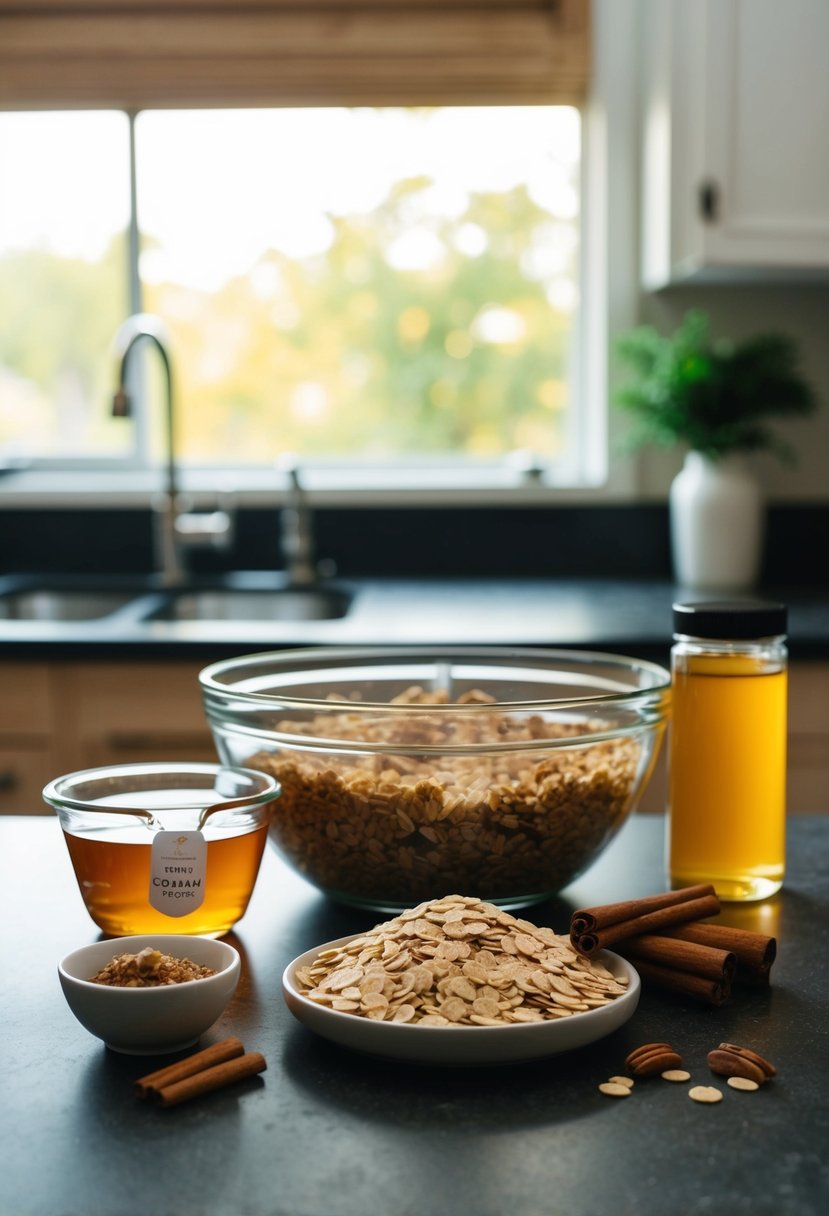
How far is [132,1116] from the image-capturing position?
2.25 ft

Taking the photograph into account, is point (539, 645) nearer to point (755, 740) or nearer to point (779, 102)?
point (755, 740)

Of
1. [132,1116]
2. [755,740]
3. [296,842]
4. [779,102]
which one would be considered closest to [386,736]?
[296,842]

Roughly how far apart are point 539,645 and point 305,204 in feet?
4.77

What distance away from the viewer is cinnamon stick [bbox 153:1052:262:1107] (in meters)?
0.69

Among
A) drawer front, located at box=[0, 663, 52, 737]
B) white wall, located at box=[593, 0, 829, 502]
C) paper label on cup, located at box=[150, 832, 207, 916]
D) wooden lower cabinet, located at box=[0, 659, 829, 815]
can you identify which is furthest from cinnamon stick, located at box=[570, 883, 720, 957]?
white wall, located at box=[593, 0, 829, 502]

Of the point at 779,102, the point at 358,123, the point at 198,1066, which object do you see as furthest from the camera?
the point at 358,123

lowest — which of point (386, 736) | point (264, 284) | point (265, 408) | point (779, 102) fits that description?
point (386, 736)

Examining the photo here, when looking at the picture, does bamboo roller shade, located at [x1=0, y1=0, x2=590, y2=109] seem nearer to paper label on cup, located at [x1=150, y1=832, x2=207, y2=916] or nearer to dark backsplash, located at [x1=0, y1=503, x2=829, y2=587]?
dark backsplash, located at [x1=0, y1=503, x2=829, y2=587]

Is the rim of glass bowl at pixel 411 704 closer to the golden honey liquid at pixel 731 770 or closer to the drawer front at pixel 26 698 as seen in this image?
the golden honey liquid at pixel 731 770

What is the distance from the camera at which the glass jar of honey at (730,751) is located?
3.31ft

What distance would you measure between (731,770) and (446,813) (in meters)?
0.23

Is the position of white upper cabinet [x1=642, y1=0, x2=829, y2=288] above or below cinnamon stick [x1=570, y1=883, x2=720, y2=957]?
above

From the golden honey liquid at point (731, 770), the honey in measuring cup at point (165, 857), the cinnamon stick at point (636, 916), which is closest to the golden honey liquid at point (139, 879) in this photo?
the honey in measuring cup at point (165, 857)

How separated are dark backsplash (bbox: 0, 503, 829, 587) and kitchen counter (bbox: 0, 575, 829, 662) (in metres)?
0.25
